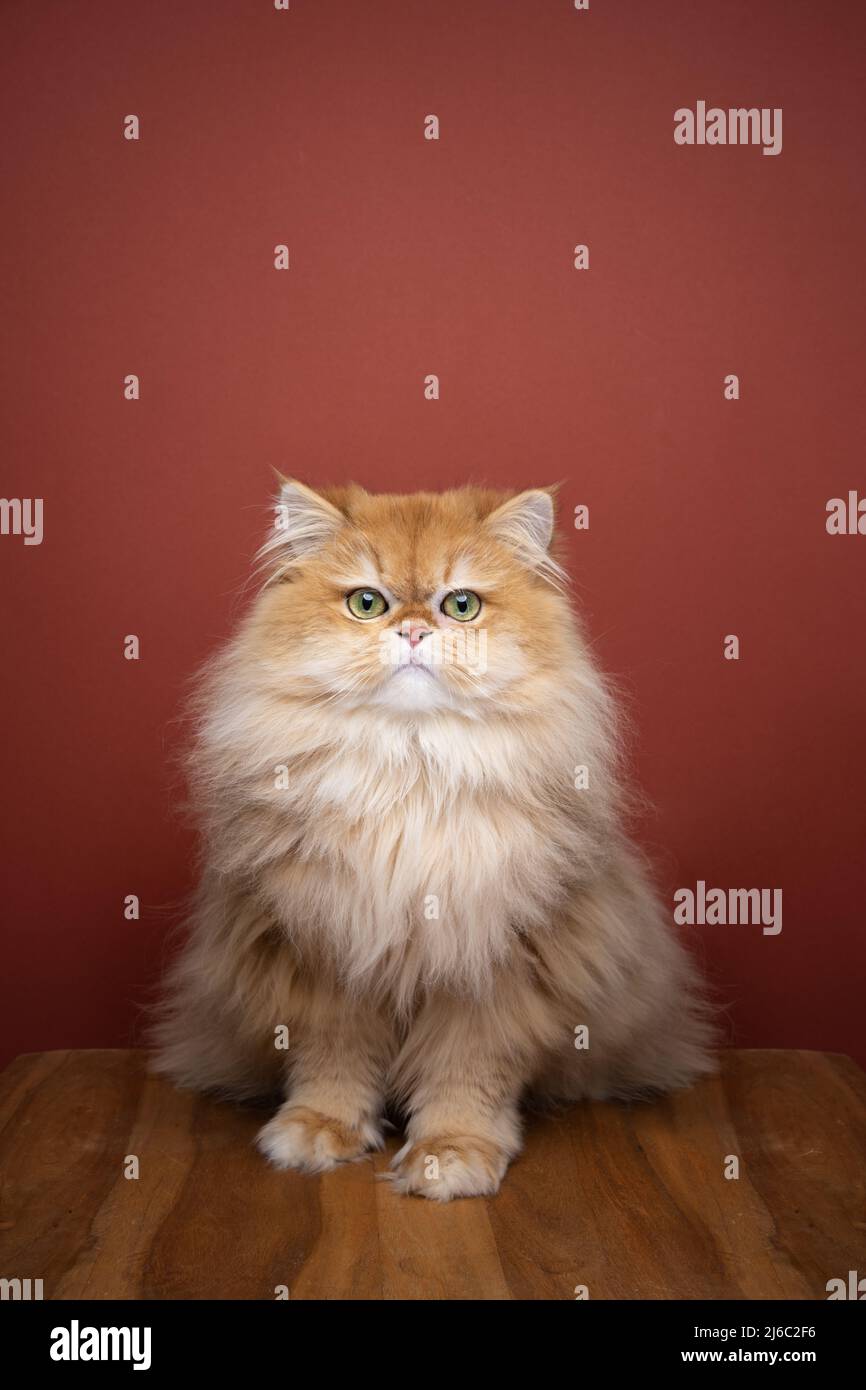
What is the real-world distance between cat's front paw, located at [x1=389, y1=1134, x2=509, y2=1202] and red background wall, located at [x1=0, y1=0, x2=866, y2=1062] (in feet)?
3.27

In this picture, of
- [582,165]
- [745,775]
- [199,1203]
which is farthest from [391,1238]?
[582,165]

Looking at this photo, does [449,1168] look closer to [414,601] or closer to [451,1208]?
[451,1208]

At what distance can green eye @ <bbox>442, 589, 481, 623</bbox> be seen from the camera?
1869 mm

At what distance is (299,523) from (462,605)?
0.92 feet

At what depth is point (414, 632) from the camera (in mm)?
1783

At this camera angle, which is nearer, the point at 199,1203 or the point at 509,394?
the point at 199,1203

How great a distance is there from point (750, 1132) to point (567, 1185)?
365 millimetres

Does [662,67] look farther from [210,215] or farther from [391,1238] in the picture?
[391,1238]

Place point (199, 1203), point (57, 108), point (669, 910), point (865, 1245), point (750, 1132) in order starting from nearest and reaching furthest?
point (865, 1245) < point (199, 1203) < point (750, 1132) < point (57, 108) < point (669, 910)

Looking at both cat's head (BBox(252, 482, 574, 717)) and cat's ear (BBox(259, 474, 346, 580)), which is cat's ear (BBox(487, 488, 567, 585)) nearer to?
cat's head (BBox(252, 482, 574, 717))

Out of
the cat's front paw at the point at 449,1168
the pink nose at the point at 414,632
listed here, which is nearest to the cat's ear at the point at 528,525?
the pink nose at the point at 414,632

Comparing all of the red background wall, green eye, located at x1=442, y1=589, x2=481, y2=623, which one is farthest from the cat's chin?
the red background wall

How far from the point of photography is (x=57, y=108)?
2.52 metres

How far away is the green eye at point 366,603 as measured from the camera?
1.87 m
